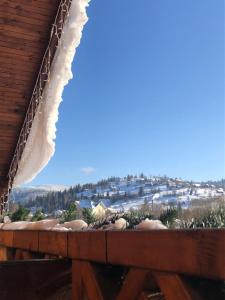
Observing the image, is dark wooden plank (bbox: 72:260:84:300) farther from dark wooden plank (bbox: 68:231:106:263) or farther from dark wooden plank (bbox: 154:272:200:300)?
dark wooden plank (bbox: 154:272:200:300)

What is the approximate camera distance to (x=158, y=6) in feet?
9.67

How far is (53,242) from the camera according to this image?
118 centimetres

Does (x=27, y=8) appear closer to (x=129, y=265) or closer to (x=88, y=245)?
(x=88, y=245)

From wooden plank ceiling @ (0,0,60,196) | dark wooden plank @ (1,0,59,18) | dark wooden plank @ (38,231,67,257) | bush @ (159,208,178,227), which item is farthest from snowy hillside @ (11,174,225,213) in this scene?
dark wooden plank @ (1,0,59,18)

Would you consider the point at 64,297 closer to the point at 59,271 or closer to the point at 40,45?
the point at 59,271

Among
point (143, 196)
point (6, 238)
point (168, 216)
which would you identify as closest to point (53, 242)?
point (168, 216)

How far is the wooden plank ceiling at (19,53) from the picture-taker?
2713 mm

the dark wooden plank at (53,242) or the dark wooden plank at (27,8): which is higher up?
the dark wooden plank at (27,8)

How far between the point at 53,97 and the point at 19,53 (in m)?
0.41

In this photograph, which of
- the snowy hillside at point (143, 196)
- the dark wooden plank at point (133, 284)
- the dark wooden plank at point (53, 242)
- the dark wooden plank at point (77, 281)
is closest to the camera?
the dark wooden plank at point (133, 284)

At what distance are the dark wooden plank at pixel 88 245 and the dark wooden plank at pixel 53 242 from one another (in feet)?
0.16

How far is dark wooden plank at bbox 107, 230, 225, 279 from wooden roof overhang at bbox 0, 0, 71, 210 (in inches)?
89.6

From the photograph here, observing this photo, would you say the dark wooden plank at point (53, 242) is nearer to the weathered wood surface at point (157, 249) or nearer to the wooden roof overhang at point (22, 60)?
the weathered wood surface at point (157, 249)

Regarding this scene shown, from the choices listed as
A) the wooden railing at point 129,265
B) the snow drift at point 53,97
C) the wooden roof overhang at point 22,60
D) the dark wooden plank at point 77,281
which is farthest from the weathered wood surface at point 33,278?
the wooden roof overhang at point 22,60
